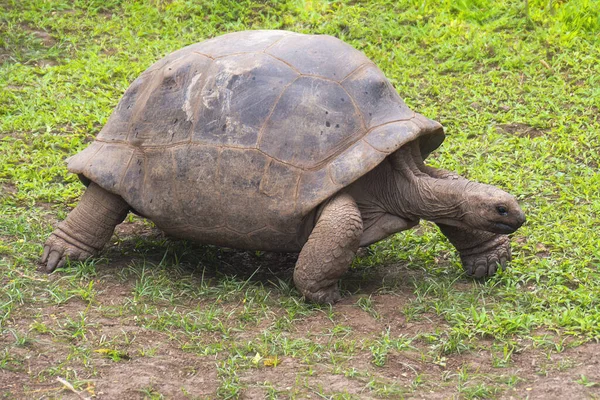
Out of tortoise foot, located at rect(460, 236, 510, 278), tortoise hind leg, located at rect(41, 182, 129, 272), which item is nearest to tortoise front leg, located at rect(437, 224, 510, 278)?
tortoise foot, located at rect(460, 236, 510, 278)

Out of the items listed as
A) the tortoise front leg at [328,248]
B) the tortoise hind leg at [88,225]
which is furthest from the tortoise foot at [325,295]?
the tortoise hind leg at [88,225]

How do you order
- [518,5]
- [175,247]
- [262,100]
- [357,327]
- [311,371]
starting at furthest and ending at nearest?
[518,5]
[175,247]
[262,100]
[357,327]
[311,371]

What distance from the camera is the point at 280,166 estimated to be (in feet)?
17.4

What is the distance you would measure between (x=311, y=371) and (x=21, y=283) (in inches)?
78.2

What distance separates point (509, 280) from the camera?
5621mm

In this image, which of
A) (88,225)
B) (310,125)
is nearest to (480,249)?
(310,125)

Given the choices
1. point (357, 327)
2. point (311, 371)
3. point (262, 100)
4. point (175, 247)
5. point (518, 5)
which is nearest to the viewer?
point (311, 371)

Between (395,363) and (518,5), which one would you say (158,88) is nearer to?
(395,363)

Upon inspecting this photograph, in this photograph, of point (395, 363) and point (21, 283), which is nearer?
point (395, 363)

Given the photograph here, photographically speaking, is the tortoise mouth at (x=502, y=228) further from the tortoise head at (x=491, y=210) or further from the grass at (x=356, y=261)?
the grass at (x=356, y=261)

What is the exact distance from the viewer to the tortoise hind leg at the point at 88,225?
5.88m

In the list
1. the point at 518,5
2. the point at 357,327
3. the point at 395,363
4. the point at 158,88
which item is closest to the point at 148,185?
the point at 158,88

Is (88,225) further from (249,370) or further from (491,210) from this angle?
(491,210)

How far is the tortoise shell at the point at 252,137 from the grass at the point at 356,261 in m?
0.48
